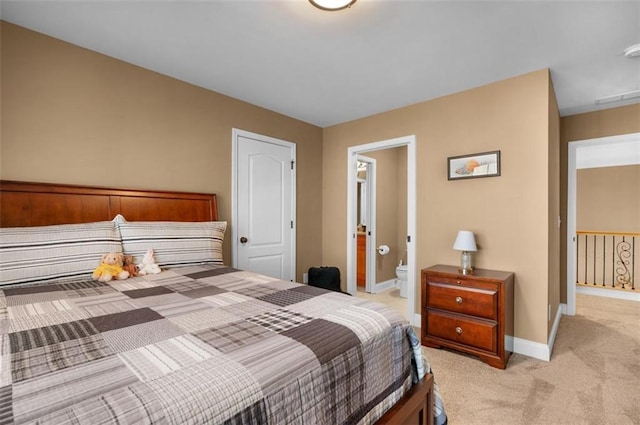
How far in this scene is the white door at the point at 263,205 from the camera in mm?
3240

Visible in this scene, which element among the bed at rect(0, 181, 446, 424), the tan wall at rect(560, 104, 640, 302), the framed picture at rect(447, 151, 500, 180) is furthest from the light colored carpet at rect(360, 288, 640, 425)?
the framed picture at rect(447, 151, 500, 180)

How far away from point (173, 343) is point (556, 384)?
101 inches

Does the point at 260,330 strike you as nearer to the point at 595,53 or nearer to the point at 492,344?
the point at 492,344

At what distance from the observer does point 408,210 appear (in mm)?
→ 3334

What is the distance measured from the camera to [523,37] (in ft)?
6.86

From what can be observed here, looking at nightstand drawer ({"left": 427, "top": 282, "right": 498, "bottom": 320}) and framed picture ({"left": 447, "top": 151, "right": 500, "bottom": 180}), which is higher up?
framed picture ({"left": 447, "top": 151, "right": 500, "bottom": 180})

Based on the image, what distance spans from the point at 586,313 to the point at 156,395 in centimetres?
479

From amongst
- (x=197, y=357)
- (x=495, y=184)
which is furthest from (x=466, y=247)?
(x=197, y=357)

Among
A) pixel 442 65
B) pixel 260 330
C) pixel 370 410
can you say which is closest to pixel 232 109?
pixel 442 65

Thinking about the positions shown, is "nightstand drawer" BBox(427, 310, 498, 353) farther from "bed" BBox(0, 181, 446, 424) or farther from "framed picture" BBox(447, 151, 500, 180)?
"framed picture" BBox(447, 151, 500, 180)

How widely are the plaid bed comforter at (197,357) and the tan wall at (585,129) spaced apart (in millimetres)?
3496

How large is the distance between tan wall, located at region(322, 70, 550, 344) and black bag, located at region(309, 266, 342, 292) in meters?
0.98

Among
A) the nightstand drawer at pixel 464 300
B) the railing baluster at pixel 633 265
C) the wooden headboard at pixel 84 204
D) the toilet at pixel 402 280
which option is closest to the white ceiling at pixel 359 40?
the wooden headboard at pixel 84 204

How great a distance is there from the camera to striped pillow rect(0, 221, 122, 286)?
1.58 metres
